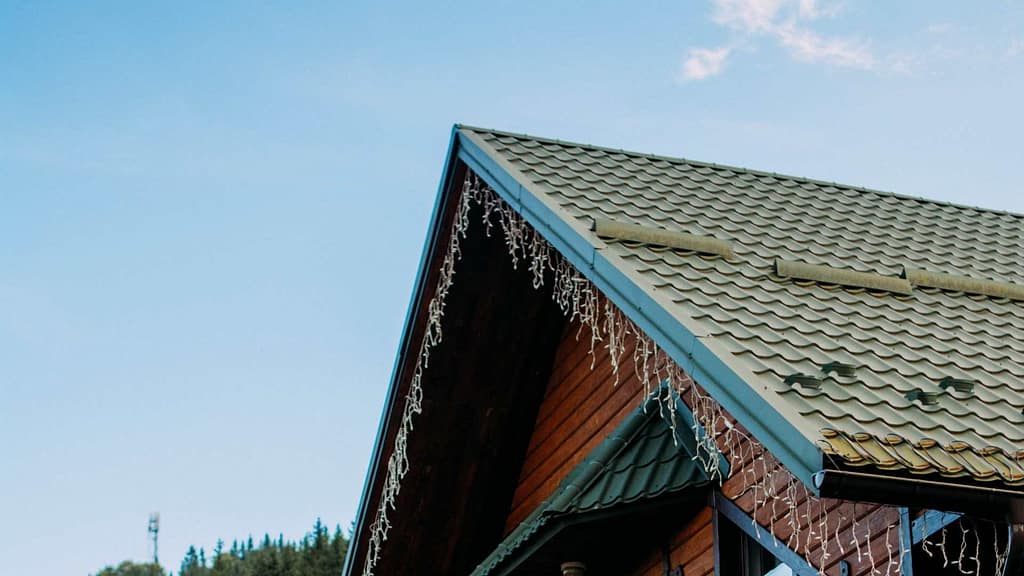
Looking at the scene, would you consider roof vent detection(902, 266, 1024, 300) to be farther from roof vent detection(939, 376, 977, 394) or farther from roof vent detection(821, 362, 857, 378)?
roof vent detection(821, 362, 857, 378)

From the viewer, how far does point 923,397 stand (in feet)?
19.5

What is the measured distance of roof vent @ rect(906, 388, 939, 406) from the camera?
19.4 feet

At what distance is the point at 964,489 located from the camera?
524cm

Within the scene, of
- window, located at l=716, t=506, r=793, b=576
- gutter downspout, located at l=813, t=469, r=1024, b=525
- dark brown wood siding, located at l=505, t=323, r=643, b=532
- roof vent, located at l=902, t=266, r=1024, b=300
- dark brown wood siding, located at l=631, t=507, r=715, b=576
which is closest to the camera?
gutter downspout, located at l=813, t=469, r=1024, b=525

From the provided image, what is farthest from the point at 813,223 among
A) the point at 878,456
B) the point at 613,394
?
the point at 878,456

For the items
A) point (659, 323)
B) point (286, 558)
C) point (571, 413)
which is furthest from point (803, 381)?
point (286, 558)

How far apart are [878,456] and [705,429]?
2271 mm

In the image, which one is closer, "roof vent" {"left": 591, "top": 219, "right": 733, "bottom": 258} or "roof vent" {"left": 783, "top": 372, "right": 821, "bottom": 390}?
"roof vent" {"left": 783, "top": 372, "right": 821, "bottom": 390}

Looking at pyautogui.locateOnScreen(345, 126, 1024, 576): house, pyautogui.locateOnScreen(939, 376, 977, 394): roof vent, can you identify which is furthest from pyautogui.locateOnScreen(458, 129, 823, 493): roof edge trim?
pyautogui.locateOnScreen(939, 376, 977, 394): roof vent

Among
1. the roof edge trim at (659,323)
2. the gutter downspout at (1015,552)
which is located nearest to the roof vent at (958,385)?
the gutter downspout at (1015,552)

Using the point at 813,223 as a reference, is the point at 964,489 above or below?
below

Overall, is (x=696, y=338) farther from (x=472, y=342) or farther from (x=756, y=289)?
(x=472, y=342)

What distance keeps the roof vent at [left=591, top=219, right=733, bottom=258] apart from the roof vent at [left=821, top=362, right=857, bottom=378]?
69.1 inches

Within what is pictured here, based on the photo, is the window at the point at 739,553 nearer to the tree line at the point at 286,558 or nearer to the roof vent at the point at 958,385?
the roof vent at the point at 958,385
